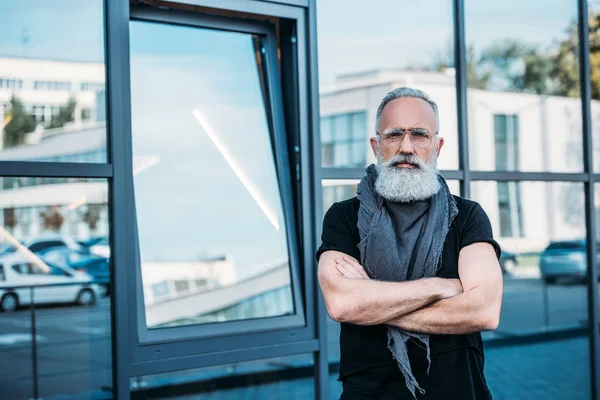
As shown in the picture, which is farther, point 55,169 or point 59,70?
point 59,70

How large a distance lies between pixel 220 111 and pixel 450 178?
133 cm

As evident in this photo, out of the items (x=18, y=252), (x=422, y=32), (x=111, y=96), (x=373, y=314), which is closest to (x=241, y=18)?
(x=111, y=96)

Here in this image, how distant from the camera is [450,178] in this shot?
164 inches

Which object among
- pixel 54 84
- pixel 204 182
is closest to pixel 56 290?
pixel 54 84

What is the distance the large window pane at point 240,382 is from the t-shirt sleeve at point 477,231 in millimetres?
1393

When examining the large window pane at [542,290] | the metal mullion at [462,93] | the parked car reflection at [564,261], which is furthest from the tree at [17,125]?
the parked car reflection at [564,261]

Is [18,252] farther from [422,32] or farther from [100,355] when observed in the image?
[422,32]

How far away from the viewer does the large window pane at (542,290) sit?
4578 mm

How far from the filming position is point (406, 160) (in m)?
2.40

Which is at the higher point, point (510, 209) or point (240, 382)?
point (510, 209)

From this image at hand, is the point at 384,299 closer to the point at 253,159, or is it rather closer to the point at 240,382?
the point at 240,382

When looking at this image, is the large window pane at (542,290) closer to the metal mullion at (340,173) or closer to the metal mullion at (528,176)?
the metal mullion at (528,176)

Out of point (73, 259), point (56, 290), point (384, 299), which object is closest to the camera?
point (384, 299)

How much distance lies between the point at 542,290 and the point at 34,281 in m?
3.27
